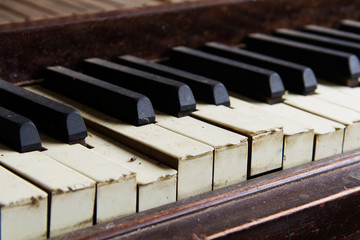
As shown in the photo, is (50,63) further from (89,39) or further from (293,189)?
(293,189)

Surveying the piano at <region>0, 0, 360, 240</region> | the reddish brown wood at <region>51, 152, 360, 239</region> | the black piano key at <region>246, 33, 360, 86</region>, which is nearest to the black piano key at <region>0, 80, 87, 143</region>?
the piano at <region>0, 0, 360, 240</region>

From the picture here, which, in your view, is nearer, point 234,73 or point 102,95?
point 102,95

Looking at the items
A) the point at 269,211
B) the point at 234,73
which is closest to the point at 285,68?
the point at 234,73

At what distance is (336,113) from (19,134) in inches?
28.0

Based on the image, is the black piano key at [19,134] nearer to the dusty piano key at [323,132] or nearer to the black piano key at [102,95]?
the black piano key at [102,95]

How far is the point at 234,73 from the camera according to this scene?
1648 millimetres

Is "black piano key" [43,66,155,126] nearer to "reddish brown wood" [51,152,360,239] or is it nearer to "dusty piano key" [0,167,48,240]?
"reddish brown wood" [51,152,360,239]

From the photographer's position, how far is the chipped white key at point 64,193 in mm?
966

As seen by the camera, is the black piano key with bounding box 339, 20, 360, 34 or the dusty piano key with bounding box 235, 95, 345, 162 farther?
the black piano key with bounding box 339, 20, 360, 34

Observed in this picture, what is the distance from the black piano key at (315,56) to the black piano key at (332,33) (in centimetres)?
20

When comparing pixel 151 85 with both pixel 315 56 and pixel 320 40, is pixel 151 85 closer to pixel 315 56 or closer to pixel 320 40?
pixel 315 56

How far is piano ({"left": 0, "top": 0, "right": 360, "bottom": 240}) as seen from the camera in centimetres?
103

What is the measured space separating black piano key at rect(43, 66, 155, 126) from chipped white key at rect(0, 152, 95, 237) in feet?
0.95

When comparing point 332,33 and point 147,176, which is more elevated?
point 332,33
